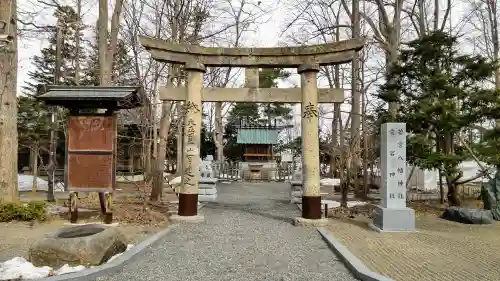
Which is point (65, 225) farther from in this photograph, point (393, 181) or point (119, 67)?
point (119, 67)

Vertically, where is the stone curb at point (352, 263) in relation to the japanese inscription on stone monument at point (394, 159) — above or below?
below

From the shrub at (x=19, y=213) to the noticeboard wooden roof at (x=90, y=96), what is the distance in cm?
274

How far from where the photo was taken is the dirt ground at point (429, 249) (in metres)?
6.30

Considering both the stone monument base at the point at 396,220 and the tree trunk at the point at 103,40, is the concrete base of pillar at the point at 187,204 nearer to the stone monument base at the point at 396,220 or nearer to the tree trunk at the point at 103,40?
the stone monument base at the point at 396,220

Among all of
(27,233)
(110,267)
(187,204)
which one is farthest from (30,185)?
(110,267)

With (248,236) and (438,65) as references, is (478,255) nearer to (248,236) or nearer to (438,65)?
(248,236)

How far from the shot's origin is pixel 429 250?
8.01 meters

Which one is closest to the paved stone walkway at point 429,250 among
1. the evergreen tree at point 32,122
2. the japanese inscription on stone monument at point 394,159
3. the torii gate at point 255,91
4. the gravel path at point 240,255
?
the gravel path at point 240,255

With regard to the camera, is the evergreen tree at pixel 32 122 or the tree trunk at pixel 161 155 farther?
the evergreen tree at pixel 32 122

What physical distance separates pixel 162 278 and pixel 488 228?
353 inches

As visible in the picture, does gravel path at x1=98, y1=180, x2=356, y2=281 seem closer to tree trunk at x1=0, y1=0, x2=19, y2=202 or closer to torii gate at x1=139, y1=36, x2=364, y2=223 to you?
torii gate at x1=139, y1=36, x2=364, y2=223

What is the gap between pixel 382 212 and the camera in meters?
10.3

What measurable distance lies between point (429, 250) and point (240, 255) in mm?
3646

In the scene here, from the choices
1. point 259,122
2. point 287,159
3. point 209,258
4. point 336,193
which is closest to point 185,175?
point 209,258
